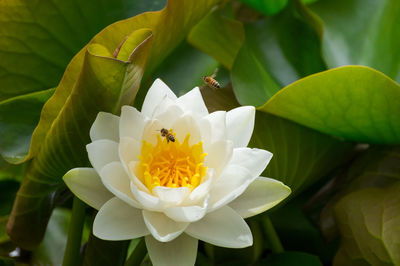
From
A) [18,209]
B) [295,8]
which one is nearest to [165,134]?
[18,209]

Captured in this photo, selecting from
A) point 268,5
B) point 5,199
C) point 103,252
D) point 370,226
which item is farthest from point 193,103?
point 268,5

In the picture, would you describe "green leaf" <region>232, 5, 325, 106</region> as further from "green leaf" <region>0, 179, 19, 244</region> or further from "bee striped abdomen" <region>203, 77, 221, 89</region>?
"green leaf" <region>0, 179, 19, 244</region>

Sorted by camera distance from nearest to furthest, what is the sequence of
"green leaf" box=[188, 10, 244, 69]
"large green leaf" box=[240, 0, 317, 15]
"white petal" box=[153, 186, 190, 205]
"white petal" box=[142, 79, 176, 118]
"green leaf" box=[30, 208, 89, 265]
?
1. "white petal" box=[153, 186, 190, 205]
2. "white petal" box=[142, 79, 176, 118]
3. "green leaf" box=[30, 208, 89, 265]
4. "green leaf" box=[188, 10, 244, 69]
5. "large green leaf" box=[240, 0, 317, 15]

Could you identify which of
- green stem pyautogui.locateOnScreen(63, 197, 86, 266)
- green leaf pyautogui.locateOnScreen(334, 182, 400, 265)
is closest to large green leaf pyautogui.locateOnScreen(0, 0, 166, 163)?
green stem pyautogui.locateOnScreen(63, 197, 86, 266)

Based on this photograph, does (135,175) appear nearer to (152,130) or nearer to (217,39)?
(152,130)

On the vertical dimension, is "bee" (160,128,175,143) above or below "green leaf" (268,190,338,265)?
above

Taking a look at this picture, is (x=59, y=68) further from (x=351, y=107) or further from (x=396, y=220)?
(x=396, y=220)
